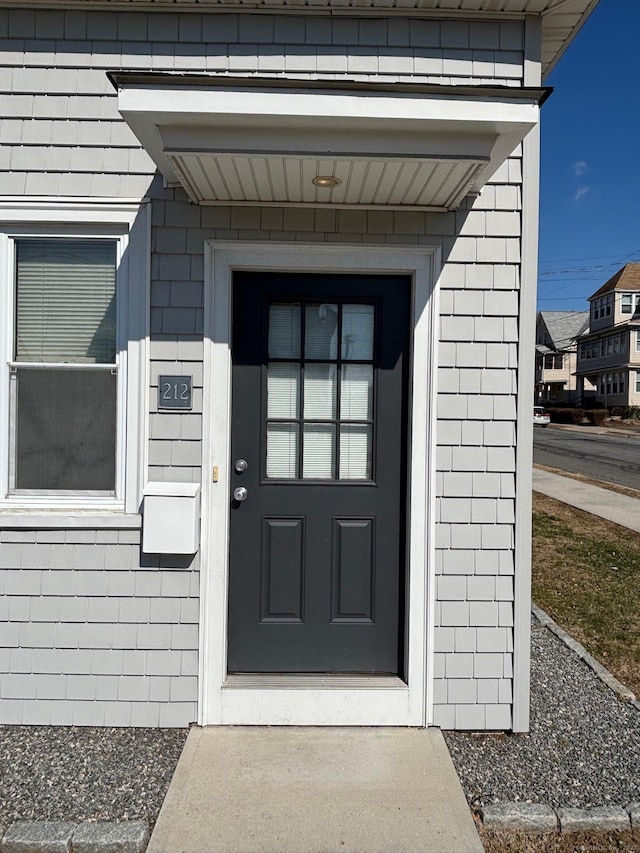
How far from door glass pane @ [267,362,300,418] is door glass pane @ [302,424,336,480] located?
0.13m

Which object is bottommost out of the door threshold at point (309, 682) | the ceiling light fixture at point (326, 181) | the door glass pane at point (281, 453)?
the door threshold at point (309, 682)

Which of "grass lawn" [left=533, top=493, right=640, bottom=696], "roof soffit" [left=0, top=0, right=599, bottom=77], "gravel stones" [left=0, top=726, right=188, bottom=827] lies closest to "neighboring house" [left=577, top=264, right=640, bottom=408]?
"grass lawn" [left=533, top=493, right=640, bottom=696]

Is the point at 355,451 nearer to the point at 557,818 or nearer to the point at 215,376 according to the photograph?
the point at 215,376

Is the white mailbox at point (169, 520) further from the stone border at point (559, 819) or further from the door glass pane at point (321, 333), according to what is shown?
the stone border at point (559, 819)

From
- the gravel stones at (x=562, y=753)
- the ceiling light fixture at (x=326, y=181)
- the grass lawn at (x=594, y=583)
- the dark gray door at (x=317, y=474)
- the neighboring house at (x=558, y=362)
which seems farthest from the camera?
the neighboring house at (x=558, y=362)

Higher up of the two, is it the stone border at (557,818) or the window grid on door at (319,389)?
the window grid on door at (319,389)

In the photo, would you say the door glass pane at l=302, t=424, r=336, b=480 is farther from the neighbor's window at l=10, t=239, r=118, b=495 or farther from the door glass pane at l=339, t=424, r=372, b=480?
the neighbor's window at l=10, t=239, r=118, b=495

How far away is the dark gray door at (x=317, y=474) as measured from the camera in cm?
269

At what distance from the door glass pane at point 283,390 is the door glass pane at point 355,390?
0.23 m

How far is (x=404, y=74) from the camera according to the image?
8.38ft

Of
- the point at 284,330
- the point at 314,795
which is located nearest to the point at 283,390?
the point at 284,330

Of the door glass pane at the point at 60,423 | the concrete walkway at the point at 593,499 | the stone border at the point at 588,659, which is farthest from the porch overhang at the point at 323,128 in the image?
the concrete walkway at the point at 593,499

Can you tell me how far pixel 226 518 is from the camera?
2643mm

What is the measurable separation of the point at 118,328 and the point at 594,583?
4.46m
